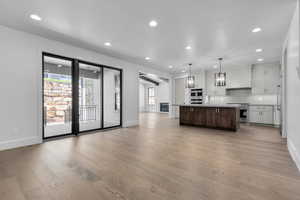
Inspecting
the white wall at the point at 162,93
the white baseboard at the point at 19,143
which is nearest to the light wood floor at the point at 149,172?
the white baseboard at the point at 19,143

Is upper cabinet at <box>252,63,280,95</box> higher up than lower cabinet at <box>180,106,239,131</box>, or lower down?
higher up

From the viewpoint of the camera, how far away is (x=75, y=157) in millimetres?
2748

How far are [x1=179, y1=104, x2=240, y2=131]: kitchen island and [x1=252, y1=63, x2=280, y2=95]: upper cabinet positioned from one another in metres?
2.11

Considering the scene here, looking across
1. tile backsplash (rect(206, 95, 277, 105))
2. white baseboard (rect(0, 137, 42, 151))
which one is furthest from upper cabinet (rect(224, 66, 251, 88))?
white baseboard (rect(0, 137, 42, 151))

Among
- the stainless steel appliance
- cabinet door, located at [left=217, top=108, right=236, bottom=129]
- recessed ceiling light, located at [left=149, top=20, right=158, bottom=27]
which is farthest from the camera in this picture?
the stainless steel appliance

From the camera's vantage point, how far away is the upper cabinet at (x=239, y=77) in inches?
257

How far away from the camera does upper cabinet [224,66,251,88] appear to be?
21.4 ft

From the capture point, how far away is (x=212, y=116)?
5.46 meters

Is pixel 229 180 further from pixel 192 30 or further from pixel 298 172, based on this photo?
pixel 192 30

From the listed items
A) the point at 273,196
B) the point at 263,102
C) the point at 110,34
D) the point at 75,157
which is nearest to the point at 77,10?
the point at 110,34

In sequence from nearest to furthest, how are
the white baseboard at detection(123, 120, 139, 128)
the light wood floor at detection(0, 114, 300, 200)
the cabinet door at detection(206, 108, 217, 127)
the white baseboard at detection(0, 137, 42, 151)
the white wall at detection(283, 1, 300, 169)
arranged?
1. the light wood floor at detection(0, 114, 300, 200)
2. the white wall at detection(283, 1, 300, 169)
3. the white baseboard at detection(0, 137, 42, 151)
4. the cabinet door at detection(206, 108, 217, 127)
5. the white baseboard at detection(123, 120, 139, 128)

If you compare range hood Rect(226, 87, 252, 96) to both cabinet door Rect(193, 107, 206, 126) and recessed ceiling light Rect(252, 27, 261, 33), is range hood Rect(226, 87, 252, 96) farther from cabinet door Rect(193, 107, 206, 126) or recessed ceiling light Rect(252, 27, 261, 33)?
recessed ceiling light Rect(252, 27, 261, 33)

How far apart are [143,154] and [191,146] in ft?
4.05

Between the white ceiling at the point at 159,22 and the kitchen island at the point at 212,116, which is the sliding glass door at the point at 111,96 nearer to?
the white ceiling at the point at 159,22
